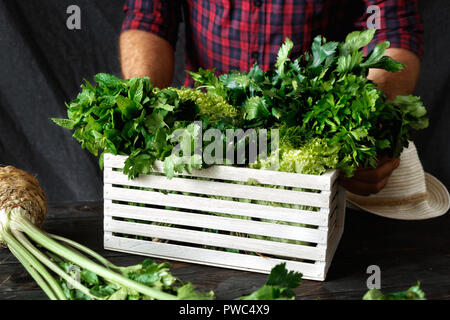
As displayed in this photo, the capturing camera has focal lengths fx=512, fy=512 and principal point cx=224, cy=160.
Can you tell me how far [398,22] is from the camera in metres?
1.71

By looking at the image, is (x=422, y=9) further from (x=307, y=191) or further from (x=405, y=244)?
(x=307, y=191)

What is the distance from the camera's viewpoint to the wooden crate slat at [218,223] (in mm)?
1045

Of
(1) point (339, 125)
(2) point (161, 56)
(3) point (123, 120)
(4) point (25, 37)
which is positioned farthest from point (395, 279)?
(4) point (25, 37)

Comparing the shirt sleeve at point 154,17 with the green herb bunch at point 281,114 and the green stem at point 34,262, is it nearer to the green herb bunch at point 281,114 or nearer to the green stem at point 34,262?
the green herb bunch at point 281,114

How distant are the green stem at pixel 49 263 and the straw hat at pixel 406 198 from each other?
864mm

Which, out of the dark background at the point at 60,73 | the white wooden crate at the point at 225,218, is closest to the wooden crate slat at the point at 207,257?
the white wooden crate at the point at 225,218

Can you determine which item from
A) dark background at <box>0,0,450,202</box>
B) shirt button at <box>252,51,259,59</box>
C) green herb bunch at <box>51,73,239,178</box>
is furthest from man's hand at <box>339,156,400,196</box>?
dark background at <box>0,0,450,202</box>

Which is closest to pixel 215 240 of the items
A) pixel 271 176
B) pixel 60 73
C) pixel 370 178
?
pixel 271 176

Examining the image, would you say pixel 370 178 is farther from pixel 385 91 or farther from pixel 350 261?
pixel 385 91

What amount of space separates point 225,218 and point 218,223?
0.02 metres

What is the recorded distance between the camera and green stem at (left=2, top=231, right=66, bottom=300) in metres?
0.91

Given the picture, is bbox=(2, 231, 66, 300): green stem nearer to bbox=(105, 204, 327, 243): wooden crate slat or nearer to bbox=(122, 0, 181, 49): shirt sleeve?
bbox=(105, 204, 327, 243): wooden crate slat

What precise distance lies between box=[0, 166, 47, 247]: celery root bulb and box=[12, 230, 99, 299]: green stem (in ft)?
0.27

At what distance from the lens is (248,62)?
1798 mm
